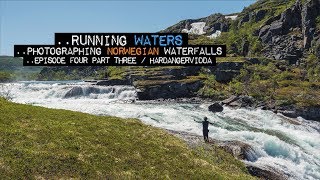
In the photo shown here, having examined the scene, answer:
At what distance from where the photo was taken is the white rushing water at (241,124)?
42.1m

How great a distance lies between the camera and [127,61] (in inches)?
2035

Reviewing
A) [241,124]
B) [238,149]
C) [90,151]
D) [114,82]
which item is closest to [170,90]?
[114,82]

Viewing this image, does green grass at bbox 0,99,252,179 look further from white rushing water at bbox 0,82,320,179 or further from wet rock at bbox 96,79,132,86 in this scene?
wet rock at bbox 96,79,132,86

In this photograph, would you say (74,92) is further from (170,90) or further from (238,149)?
(238,149)

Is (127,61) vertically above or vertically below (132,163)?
above

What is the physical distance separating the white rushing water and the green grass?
400 inches

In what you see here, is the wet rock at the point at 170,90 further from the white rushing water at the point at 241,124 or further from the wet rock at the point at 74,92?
the wet rock at the point at 74,92

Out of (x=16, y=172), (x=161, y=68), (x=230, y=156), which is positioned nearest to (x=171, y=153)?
(x=230, y=156)

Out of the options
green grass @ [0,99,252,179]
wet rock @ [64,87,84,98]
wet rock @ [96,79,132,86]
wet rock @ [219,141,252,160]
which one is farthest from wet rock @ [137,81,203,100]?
green grass @ [0,99,252,179]

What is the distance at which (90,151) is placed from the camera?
26.1 metres

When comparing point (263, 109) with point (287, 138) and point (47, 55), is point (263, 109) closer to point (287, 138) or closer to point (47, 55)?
point (287, 138)

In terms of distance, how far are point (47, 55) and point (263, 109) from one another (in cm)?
6295

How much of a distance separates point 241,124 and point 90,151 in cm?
4912

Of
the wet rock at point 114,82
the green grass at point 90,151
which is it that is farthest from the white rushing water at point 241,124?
the wet rock at point 114,82
